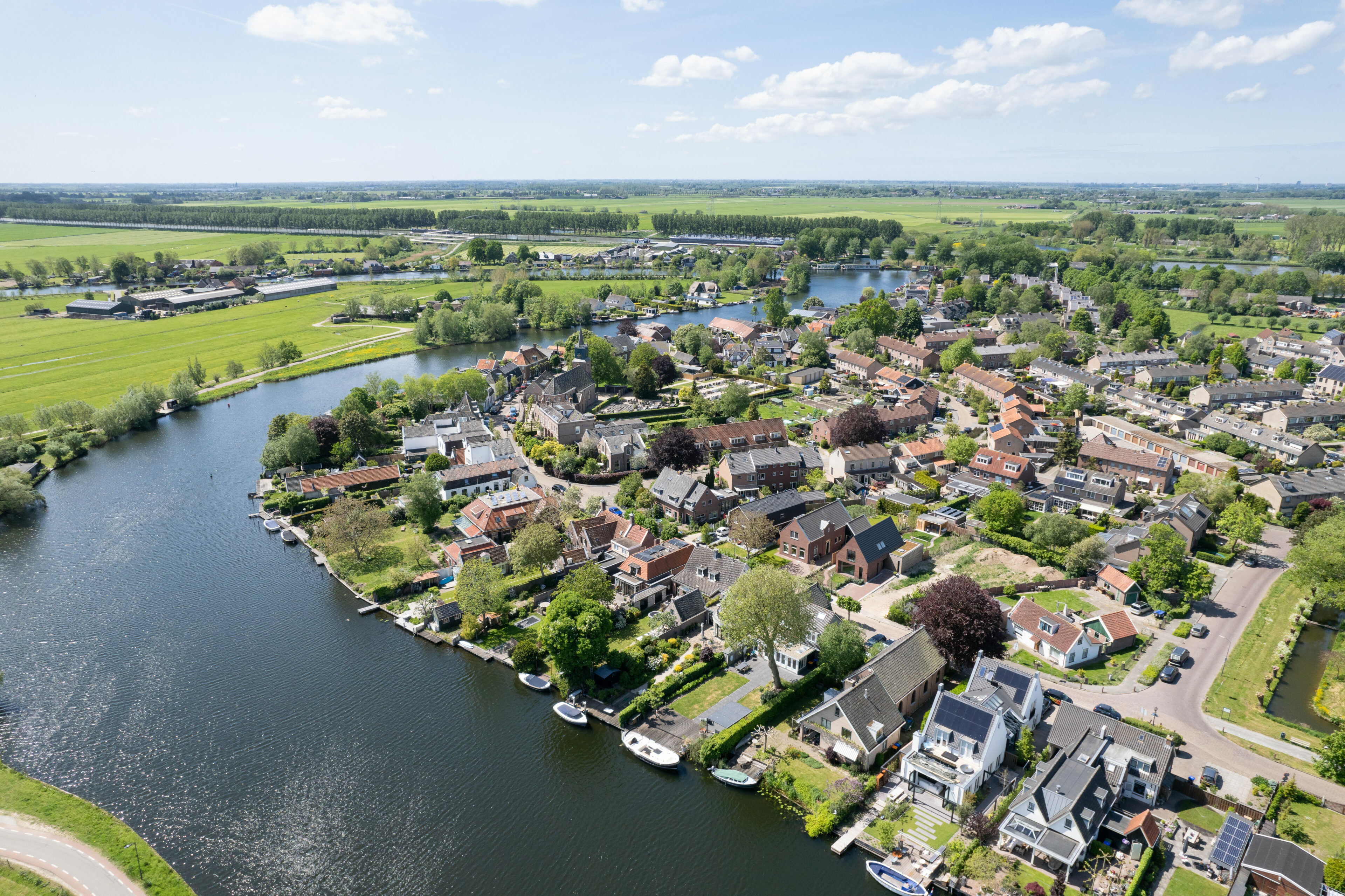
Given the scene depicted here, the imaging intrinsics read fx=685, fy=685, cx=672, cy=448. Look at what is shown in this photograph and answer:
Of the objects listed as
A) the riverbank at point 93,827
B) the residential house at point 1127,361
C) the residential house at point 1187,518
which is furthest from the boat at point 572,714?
the residential house at point 1127,361

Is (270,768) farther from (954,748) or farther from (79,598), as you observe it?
(954,748)

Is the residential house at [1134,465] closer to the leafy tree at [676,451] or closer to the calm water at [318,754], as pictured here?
the leafy tree at [676,451]

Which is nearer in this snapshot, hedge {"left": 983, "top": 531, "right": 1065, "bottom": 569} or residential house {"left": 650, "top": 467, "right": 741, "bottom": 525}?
hedge {"left": 983, "top": 531, "right": 1065, "bottom": 569}

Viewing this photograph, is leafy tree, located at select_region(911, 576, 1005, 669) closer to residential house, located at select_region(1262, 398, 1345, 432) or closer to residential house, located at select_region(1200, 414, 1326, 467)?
residential house, located at select_region(1200, 414, 1326, 467)

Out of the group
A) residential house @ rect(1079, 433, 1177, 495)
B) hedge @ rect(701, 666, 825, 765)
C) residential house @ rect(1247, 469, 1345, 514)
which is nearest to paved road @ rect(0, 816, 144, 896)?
hedge @ rect(701, 666, 825, 765)

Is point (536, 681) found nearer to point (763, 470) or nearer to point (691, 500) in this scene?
point (691, 500)

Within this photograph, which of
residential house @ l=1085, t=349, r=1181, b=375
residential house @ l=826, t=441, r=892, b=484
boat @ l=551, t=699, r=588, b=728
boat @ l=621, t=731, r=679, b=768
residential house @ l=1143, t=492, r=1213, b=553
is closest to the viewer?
boat @ l=621, t=731, r=679, b=768

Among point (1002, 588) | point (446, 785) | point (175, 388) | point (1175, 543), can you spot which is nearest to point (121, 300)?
point (175, 388)
